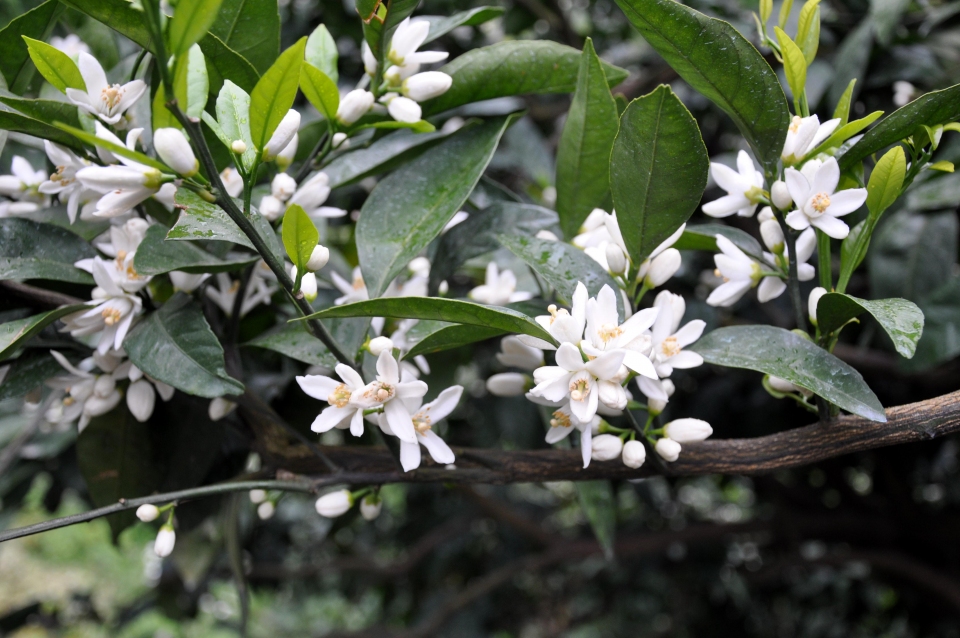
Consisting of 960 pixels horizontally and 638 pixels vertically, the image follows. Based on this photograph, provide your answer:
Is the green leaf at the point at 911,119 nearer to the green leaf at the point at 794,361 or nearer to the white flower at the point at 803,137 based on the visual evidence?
the white flower at the point at 803,137

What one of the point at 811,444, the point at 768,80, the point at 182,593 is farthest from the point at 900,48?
the point at 182,593

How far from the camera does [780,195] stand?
0.58m

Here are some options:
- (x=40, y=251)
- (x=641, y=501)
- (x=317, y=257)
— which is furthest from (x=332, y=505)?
(x=641, y=501)

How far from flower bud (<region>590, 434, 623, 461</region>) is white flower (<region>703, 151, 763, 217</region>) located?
0.73 feet

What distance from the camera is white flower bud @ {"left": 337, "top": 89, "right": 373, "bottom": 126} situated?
648 mm

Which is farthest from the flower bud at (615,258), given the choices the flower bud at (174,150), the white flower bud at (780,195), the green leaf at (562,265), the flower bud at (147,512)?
the flower bud at (147,512)

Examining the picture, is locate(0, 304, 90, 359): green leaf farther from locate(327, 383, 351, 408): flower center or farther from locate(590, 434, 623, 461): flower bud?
locate(590, 434, 623, 461): flower bud

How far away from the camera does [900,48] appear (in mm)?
1175

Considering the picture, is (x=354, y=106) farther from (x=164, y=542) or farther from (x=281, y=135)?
(x=164, y=542)

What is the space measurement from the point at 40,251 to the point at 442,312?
0.44 m

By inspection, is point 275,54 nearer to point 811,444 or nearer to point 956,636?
point 811,444

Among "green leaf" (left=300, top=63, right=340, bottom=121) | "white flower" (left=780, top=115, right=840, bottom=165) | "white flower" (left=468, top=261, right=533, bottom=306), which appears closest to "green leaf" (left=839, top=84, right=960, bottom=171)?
"white flower" (left=780, top=115, right=840, bottom=165)

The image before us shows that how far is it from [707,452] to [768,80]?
0.33m

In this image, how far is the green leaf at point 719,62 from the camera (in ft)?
1.80
